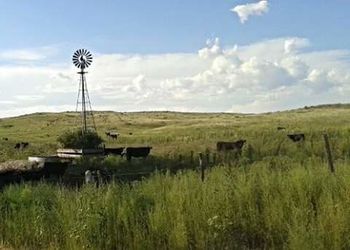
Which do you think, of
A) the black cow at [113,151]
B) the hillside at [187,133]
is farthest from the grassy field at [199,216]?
the black cow at [113,151]

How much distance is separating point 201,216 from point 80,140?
2795 centimetres

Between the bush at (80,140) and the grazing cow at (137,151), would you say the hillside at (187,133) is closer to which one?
the bush at (80,140)

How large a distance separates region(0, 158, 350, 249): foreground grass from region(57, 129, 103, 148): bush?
81.6ft

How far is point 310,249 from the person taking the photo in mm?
7707

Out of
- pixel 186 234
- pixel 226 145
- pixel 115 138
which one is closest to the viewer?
pixel 186 234

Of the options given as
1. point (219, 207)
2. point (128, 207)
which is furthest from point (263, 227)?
point (128, 207)

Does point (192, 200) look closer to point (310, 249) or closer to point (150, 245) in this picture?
point (150, 245)

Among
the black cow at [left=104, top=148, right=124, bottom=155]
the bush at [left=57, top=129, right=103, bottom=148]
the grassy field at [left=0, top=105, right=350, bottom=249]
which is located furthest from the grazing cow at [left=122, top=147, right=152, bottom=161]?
the grassy field at [left=0, top=105, right=350, bottom=249]

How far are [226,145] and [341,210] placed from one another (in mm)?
25544

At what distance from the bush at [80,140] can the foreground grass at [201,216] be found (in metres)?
24.9

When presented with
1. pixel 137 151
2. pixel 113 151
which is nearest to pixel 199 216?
pixel 137 151

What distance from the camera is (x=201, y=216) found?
978cm

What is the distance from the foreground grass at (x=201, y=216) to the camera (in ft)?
29.1

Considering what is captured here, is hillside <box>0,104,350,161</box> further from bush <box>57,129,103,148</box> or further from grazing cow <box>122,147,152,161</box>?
grazing cow <box>122,147,152,161</box>
